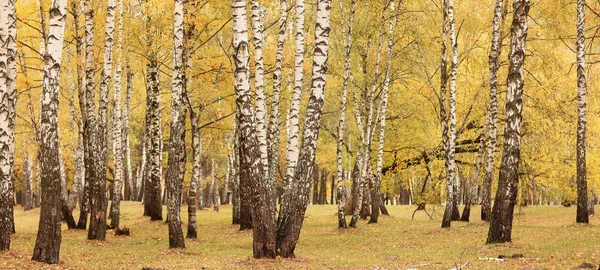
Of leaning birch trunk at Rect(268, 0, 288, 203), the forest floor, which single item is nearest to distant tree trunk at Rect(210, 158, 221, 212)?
the forest floor

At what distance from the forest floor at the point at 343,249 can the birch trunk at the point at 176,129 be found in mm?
831

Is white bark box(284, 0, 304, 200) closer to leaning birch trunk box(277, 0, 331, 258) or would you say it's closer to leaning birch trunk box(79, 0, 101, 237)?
leaning birch trunk box(277, 0, 331, 258)

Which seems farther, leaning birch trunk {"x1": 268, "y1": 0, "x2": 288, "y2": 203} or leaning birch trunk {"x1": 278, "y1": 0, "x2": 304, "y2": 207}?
leaning birch trunk {"x1": 268, "y1": 0, "x2": 288, "y2": 203}

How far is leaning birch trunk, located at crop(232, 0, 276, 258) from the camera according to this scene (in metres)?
12.8

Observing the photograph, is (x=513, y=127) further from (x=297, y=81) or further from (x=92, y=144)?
(x=92, y=144)

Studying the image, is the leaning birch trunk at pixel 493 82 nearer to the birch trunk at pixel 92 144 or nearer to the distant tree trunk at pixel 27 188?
the birch trunk at pixel 92 144

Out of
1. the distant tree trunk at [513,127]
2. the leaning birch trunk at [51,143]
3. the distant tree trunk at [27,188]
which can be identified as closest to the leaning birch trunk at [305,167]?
the leaning birch trunk at [51,143]

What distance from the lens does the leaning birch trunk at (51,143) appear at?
37.1 ft

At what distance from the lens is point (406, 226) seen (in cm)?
2588

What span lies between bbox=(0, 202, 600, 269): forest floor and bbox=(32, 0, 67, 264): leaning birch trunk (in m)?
0.40

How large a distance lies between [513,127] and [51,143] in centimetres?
1031

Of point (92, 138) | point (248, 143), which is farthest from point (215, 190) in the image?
point (248, 143)

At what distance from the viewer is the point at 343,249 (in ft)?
58.5

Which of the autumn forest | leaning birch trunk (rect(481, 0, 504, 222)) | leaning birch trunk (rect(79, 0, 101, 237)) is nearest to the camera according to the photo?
the autumn forest
